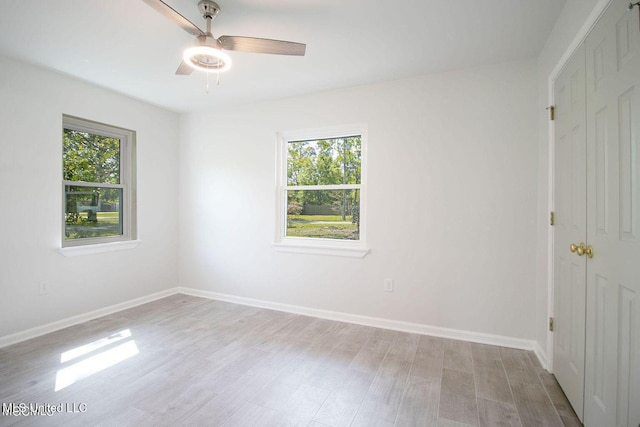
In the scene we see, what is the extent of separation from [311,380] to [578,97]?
8.34ft

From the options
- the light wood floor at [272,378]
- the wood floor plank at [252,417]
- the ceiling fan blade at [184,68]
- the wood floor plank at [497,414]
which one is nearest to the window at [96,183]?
the light wood floor at [272,378]

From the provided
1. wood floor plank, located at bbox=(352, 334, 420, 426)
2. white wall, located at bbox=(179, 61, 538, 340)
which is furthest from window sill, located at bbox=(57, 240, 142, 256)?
wood floor plank, located at bbox=(352, 334, 420, 426)

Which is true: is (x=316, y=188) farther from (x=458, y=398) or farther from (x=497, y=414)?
(x=497, y=414)

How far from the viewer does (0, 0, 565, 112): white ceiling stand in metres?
2.04

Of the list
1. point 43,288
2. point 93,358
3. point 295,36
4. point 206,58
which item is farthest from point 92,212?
point 295,36

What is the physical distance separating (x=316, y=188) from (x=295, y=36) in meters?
1.69

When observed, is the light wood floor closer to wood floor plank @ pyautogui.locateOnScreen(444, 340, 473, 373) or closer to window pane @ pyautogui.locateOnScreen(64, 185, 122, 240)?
wood floor plank @ pyautogui.locateOnScreen(444, 340, 473, 373)

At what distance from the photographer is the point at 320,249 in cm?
353

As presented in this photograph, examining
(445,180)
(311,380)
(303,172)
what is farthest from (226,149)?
(311,380)

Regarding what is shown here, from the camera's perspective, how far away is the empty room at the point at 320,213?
5.83 ft

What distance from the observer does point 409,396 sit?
79.7 inches

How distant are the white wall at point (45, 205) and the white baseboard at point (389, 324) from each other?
1.24m

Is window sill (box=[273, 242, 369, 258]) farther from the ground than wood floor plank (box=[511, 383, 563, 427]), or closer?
farther from the ground

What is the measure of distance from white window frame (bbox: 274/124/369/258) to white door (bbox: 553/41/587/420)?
5.45 ft
